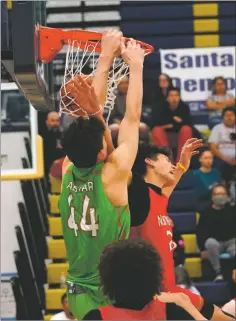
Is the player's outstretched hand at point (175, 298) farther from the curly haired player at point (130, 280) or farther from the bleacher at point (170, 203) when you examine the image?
the bleacher at point (170, 203)

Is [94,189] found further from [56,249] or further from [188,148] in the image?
[56,249]

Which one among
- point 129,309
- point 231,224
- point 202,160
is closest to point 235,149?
point 202,160

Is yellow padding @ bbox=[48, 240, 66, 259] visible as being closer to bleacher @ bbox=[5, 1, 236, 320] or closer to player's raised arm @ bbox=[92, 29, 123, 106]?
bleacher @ bbox=[5, 1, 236, 320]

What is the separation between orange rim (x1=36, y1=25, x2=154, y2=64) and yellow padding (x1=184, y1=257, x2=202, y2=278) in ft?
14.1

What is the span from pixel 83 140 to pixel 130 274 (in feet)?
3.58

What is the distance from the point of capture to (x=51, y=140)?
916 cm

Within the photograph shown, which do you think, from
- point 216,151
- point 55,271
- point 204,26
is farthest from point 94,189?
point 204,26

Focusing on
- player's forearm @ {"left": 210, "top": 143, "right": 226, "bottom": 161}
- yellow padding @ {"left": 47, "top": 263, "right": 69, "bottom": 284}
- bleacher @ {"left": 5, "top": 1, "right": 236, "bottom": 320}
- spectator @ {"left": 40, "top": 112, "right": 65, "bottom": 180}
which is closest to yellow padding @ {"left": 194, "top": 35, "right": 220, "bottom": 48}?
bleacher @ {"left": 5, "top": 1, "right": 236, "bottom": 320}

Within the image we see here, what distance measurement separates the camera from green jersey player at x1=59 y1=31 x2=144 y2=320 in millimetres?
4152

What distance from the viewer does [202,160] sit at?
9.09 m

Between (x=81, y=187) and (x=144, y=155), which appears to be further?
(x=144, y=155)

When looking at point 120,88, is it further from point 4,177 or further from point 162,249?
point 162,249

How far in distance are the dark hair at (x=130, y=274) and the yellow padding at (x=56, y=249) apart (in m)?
5.57

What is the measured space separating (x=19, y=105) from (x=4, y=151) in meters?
0.59
